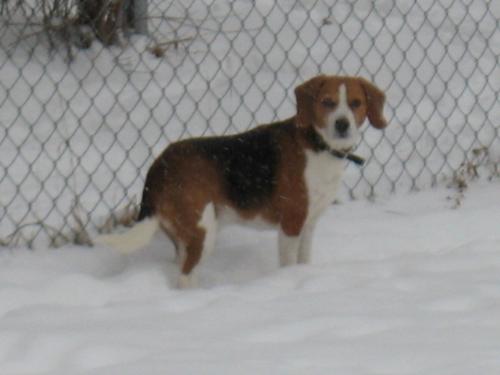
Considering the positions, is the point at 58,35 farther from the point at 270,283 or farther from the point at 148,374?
the point at 148,374

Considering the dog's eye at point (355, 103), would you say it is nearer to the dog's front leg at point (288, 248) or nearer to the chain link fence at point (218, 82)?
the dog's front leg at point (288, 248)

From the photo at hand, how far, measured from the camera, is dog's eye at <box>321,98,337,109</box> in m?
7.32

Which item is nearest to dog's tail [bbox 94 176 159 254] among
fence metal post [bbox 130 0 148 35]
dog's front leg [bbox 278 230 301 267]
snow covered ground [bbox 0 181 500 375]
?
snow covered ground [bbox 0 181 500 375]

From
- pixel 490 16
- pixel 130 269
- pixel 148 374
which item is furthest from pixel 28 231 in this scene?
pixel 490 16

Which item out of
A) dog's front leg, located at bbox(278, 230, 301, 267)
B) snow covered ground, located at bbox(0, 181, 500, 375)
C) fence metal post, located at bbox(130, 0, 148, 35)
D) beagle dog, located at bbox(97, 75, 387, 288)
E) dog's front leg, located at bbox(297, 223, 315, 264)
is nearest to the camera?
snow covered ground, located at bbox(0, 181, 500, 375)

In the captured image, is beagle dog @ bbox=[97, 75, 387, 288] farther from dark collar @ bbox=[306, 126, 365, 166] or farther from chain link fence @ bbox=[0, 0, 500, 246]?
chain link fence @ bbox=[0, 0, 500, 246]

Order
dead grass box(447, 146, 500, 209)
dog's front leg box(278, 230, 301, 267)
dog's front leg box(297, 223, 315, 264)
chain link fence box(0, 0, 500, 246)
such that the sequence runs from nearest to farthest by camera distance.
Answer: dog's front leg box(278, 230, 301, 267) → dog's front leg box(297, 223, 315, 264) → dead grass box(447, 146, 500, 209) → chain link fence box(0, 0, 500, 246)

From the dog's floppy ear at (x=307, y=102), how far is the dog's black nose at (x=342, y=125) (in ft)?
0.48

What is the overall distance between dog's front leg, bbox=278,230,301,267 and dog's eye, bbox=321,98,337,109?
59 centimetres

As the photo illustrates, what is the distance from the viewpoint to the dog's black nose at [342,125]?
727cm

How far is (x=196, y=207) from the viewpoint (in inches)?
290

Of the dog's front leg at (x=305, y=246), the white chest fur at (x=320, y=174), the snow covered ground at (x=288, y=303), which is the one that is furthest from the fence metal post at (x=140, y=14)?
the white chest fur at (x=320, y=174)

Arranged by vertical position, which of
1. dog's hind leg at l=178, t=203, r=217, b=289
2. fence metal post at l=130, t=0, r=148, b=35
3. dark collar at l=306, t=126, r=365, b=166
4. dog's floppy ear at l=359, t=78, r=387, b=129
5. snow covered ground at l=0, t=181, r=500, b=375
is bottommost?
snow covered ground at l=0, t=181, r=500, b=375

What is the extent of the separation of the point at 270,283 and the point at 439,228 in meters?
1.23
